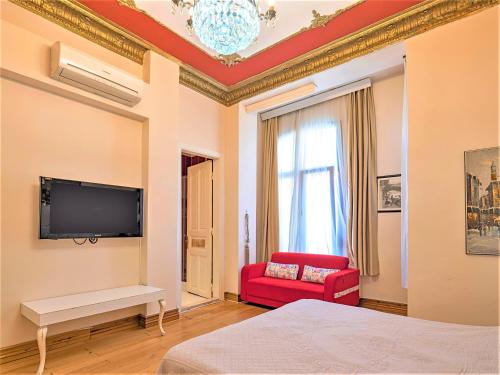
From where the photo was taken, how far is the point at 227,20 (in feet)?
7.39

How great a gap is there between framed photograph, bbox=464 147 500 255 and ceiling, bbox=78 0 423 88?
1707 millimetres

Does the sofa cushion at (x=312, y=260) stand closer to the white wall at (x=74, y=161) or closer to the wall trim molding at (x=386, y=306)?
the wall trim molding at (x=386, y=306)

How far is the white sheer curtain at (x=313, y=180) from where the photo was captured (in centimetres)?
452

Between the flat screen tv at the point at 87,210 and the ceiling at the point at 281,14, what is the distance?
6.30 ft

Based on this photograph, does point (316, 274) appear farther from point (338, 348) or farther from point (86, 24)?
point (86, 24)

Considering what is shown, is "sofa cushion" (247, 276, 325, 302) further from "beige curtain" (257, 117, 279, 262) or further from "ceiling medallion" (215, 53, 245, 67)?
"ceiling medallion" (215, 53, 245, 67)

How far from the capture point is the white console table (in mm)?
2438

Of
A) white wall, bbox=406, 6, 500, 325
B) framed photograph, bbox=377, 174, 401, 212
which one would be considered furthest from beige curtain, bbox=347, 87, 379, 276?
white wall, bbox=406, 6, 500, 325

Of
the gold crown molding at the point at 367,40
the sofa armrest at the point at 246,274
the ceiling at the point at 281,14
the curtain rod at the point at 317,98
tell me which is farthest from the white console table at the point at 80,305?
the curtain rod at the point at 317,98

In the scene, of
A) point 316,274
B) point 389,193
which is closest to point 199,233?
point 316,274

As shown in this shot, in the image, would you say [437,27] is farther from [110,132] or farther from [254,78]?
[110,132]

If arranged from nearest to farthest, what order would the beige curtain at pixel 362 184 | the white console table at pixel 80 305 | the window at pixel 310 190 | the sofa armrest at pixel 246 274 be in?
1. the white console table at pixel 80 305
2. the beige curtain at pixel 362 184
3. the sofa armrest at pixel 246 274
4. the window at pixel 310 190

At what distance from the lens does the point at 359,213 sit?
13.8 ft

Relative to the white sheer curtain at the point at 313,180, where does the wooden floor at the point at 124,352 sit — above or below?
below
